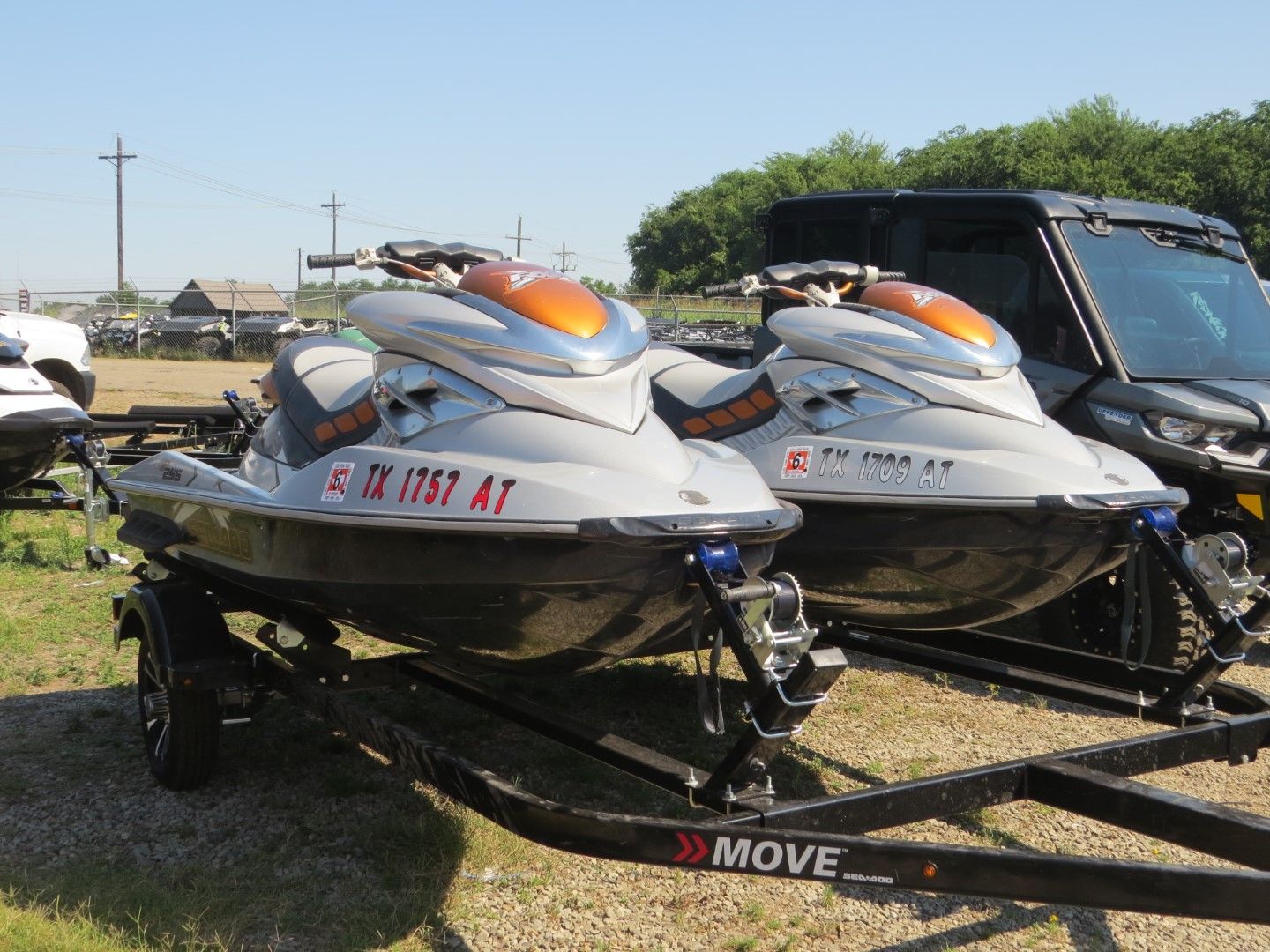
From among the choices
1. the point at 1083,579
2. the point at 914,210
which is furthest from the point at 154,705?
the point at 914,210

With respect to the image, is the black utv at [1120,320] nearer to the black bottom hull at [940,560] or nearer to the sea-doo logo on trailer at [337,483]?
the black bottom hull at [940,560]

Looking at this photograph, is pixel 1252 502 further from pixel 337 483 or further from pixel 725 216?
pixel 725 216

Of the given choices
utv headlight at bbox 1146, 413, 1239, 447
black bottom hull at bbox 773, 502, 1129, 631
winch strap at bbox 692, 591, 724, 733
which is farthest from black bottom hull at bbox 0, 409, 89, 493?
utv headlight at bbox 1146, 413, 1239, 447

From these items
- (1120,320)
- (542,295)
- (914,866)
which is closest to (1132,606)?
(914,866)

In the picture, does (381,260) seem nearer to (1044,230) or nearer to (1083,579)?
(1083,579)

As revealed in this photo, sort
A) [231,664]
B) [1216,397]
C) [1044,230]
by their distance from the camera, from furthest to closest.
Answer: [1044,230], [1216,397], [231,664]

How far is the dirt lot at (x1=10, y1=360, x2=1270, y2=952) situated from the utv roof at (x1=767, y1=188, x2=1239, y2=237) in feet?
7.85

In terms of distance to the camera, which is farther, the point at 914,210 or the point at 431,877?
the point at 914,210

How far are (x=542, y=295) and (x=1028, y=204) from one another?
138 inches

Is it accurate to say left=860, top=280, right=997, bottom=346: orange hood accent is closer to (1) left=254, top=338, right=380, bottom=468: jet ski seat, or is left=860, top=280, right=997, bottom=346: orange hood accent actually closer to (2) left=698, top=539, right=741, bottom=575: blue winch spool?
(2) left=698, top=539, right=741, bottom=575: blue winch spool

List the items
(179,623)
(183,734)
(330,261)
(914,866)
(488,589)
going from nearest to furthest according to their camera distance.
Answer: (914,866), (488,589), (183,734), (179,623), (330,261)

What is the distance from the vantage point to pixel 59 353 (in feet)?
34.5

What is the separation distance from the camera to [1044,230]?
6.22 m

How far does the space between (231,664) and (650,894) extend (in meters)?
1.55
